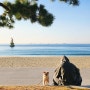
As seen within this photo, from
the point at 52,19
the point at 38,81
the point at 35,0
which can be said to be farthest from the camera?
the point at 38,81

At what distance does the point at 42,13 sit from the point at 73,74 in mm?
3113

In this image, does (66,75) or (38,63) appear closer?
(66,75)

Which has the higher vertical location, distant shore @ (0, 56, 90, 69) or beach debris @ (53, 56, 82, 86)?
beach debris @ (53, 56, 82, 86)

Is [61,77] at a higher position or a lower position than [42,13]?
lower

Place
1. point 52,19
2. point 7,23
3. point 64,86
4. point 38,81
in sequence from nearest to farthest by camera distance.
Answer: point 52,19 → point 7,23 → point 64,86 → point 38,81

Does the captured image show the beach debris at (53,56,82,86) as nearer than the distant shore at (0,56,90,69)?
Yes

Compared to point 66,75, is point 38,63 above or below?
below

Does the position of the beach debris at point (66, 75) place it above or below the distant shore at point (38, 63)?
above

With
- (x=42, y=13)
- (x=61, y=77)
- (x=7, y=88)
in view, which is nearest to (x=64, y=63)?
(x=61, y=77)

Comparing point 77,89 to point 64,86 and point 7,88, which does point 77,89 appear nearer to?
point 64,86

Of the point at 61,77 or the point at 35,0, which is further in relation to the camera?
the point at 61,77

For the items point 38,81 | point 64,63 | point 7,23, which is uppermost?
point 7,23

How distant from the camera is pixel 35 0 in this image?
1006cm

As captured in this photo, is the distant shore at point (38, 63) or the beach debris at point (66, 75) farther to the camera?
the distant shore at point (38, 63)
